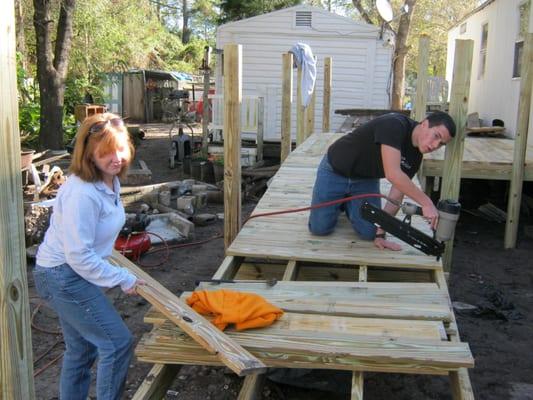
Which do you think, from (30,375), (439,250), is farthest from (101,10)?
(30,375)

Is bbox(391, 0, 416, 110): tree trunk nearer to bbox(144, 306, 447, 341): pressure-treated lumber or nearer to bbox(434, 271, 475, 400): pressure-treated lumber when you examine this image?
bbox(144, 306, 447, 341): pressure-treated lumber

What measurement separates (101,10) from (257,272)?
17.8 m

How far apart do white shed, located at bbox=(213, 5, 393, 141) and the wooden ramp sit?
10.7m

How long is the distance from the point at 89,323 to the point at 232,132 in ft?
8.80

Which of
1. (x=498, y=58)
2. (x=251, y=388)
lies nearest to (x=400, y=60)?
(x=498, y=58)

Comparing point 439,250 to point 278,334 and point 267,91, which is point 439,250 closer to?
point 278,334

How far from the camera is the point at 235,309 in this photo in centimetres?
304

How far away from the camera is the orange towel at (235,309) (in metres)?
3.00

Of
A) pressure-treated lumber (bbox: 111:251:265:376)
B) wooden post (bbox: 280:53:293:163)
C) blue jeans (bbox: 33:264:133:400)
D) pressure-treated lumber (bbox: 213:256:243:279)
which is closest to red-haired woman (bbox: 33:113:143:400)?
blue jeans (bbox: 33:264:133:400)

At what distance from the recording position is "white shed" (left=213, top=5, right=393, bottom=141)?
49.8 feet

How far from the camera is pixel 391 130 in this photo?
4.16 m

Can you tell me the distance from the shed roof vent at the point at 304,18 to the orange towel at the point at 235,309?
13.1 meters

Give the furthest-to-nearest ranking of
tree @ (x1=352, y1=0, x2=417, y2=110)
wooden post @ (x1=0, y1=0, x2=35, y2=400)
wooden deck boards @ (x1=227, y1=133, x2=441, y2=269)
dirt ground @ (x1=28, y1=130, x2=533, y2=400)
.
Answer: tree @ (x1=352, y1=0, x2=417, y2=110)
wooden deck boards @ (x1=227, y1=133, x2=441, y2=269)
dirt ground @ (x1=28, y1=130, x2=533, y2=400)
wooden post @ (x1=0, y1=0, x2=35, y2=400)

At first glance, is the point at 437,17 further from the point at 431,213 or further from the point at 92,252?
the point at 92,252
